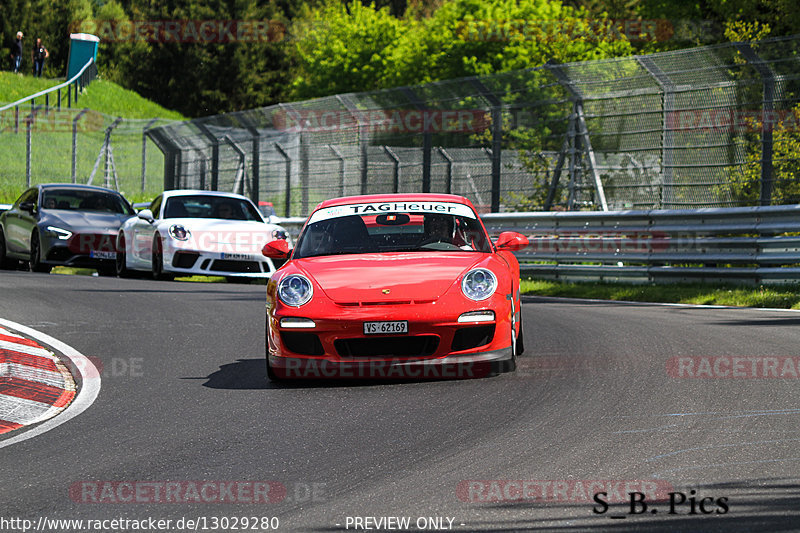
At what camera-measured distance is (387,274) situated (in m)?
7.86

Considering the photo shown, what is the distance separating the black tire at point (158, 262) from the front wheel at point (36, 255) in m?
2.42

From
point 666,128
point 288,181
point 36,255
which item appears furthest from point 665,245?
point 288,181

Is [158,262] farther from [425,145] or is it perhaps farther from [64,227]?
[425,145]

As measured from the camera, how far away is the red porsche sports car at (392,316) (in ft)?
24.7

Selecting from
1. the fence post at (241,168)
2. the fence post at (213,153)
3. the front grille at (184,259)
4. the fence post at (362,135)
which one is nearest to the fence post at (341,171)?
the fence post at (362,135)

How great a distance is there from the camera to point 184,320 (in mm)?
11742

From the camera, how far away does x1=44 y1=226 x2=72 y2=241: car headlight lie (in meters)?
18.7

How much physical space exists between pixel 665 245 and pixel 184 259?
670 centimetres

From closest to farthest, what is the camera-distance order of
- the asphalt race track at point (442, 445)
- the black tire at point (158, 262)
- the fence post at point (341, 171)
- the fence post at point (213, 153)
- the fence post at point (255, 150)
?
the asphalt race track at point (442, 445) → the black tire at point (158, 262) → the fence post at point (341, 171) → the fence post at point (255, 150) → the fence post at point (213, 153)

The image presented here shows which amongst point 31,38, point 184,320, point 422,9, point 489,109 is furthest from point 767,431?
point 422,9

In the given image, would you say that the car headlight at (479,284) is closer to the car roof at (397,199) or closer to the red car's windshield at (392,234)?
the red car's windshield at (392,234)

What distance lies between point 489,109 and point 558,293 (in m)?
4.06

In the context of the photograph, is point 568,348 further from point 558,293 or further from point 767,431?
point 558,293

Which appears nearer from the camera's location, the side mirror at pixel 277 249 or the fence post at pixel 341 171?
the side mirror at pixel 277 249
